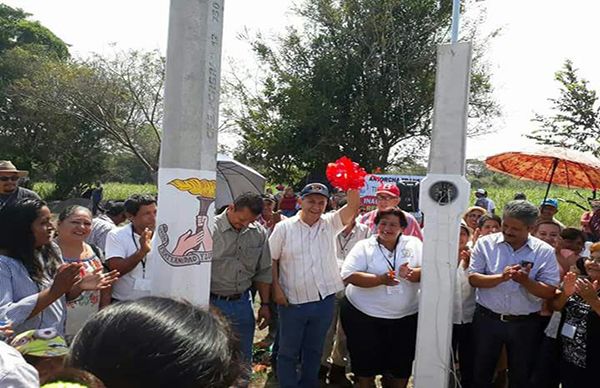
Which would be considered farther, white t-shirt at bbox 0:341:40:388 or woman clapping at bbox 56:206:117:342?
woman clapping at bbox 56:206:117:342

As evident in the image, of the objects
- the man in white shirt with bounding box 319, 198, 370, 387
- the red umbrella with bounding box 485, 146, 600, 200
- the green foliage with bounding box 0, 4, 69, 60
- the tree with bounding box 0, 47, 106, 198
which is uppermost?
the green foliage with bounding box 0, 4, 69, 60

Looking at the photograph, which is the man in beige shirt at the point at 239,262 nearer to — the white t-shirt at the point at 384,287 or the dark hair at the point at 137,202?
the dark hair at the point at 137,202

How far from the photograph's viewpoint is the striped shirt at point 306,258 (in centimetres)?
443

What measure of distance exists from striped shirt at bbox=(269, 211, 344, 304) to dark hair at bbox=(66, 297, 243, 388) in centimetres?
325

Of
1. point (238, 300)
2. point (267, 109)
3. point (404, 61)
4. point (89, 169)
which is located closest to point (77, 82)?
point (89, 169)

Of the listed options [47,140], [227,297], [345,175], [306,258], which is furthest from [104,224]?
[47,140]

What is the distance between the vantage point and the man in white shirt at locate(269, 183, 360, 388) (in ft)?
14.6

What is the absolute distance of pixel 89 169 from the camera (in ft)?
91.4

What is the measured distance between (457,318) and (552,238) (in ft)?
4.50

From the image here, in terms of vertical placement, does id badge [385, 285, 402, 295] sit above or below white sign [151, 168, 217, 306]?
below

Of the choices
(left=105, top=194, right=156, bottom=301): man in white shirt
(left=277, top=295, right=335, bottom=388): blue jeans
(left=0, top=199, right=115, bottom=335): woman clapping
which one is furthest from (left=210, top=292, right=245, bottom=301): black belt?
(left=0, top=199, right=115, bottom=335): woman clapping

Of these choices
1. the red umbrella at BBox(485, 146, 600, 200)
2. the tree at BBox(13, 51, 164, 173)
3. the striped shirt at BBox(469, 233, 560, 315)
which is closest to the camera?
the striped shirt at BBox(469, 233, 560, 315)

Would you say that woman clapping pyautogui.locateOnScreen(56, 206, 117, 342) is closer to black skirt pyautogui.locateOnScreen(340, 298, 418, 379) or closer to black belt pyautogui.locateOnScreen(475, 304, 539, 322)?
black skirt pyautogui.locateOnScreen(340, 298, 418, 379)

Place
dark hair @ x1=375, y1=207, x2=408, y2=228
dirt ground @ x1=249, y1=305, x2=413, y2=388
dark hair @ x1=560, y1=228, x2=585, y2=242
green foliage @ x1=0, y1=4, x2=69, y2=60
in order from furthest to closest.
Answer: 1. green foliage @ x1=0, y1=4, x2=69, y2=60
2. dirt ground @ x1=249, y1=305, x2=413, y2=388
3. dark hair @ x1=560, y1=228, x2=585, y2=242
4. dark hair @ x1=375, y1=207, x2=408, y2=228
